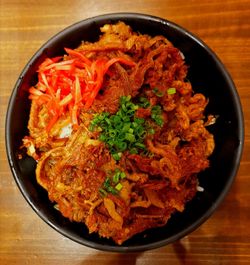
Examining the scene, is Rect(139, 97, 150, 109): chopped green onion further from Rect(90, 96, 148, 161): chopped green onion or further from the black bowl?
the black bowl

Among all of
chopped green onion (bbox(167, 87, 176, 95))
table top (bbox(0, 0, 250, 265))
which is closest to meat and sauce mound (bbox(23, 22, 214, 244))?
chopped green onion (bbox(167, 87, 176, 95))

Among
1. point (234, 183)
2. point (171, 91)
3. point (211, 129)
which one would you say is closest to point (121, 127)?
point (171, 91)

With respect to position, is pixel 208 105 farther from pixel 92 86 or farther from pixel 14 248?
pixel 14 248

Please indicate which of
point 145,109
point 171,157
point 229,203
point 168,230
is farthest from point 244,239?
point 145,109

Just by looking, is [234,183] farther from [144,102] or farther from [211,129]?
[144,102]

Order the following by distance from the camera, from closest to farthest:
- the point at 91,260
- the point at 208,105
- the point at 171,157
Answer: the point at 171,157 < the point at 208,105 < the point at 91,260
